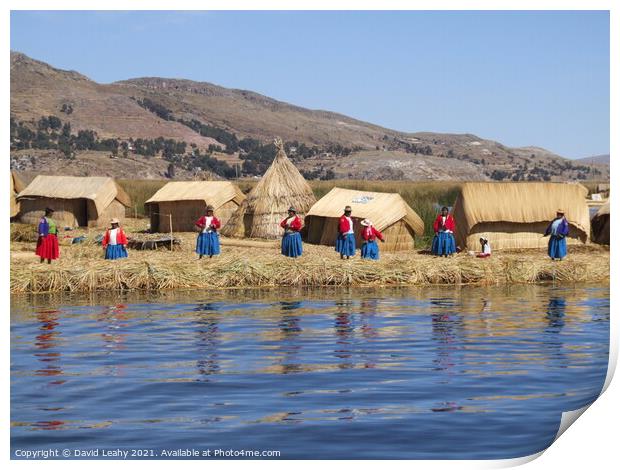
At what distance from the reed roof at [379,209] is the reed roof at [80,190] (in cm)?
897

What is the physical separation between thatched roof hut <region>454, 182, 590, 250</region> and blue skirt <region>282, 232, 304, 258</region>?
14.6 ft

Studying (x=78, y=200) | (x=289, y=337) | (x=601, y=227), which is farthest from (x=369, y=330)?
(x=78, y=200)

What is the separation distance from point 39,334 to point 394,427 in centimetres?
581

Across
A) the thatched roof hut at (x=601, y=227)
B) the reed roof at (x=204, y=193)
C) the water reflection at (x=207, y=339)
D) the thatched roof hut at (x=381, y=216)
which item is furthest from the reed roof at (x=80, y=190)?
the water reflection at (x=207, y=339)

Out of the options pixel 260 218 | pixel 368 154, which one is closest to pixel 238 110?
pixel 368 154

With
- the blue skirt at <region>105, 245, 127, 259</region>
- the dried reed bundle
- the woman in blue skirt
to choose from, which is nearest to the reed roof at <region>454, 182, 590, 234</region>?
the woman in blue skirt

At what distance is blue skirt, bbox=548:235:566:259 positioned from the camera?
19000mm

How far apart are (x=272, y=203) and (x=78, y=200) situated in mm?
7666

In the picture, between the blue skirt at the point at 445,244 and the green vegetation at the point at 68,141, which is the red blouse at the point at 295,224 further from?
the green vegetation at the point at 68,141

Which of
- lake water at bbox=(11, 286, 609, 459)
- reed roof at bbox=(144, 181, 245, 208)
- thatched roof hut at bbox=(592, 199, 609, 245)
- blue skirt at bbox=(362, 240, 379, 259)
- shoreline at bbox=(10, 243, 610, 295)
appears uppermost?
reed roof at bbox=(144, 181, 245, 208)

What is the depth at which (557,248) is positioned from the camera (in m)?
19.0

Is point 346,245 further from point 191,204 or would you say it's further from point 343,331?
point 191,204

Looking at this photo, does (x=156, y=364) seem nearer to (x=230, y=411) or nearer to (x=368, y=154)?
(x=230, y=411)

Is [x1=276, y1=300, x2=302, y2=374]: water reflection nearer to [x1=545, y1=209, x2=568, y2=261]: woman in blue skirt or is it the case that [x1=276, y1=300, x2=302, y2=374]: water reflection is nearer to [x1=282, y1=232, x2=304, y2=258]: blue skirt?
[x1=282, y1=232, x2=304, y2=258]: blue skirt
